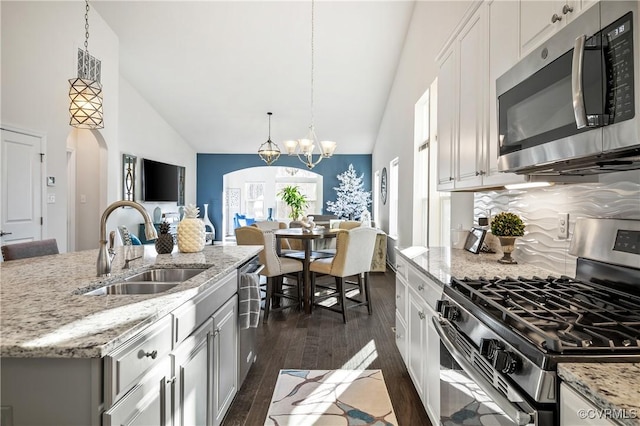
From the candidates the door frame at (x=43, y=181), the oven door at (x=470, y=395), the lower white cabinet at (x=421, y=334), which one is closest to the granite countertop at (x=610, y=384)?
the oven door at (x=470, y=395)

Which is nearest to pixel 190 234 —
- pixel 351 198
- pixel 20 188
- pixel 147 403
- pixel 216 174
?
pixel 147 403

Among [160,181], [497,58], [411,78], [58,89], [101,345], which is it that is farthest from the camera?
[160,181]

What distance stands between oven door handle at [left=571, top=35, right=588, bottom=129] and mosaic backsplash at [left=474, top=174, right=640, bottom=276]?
49 cm

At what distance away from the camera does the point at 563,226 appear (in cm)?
174

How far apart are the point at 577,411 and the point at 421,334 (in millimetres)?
1314

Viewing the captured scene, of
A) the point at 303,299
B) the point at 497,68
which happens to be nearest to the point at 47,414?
the point at 497,68

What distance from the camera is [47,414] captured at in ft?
2.90

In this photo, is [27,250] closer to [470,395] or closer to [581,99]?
[470,395]

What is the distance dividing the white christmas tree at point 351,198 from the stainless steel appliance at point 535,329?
8174 millimetres

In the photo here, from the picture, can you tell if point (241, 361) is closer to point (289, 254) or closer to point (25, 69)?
point (289, 254)

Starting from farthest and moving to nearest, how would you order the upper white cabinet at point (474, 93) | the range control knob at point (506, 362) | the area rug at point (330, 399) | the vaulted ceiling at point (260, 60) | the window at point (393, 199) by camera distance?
the window at point (393, 199)
the vaulted ceiling at point (260, 60)
the area rug at point (330, 399)
the upper white cabinet at point (474, 93)
the range control knob at point (506, 362)

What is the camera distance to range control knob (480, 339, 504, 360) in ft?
3.30

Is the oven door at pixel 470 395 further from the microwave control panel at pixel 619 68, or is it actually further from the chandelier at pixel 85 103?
the chandelier at pixel 85 103

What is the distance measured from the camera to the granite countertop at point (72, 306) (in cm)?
88
